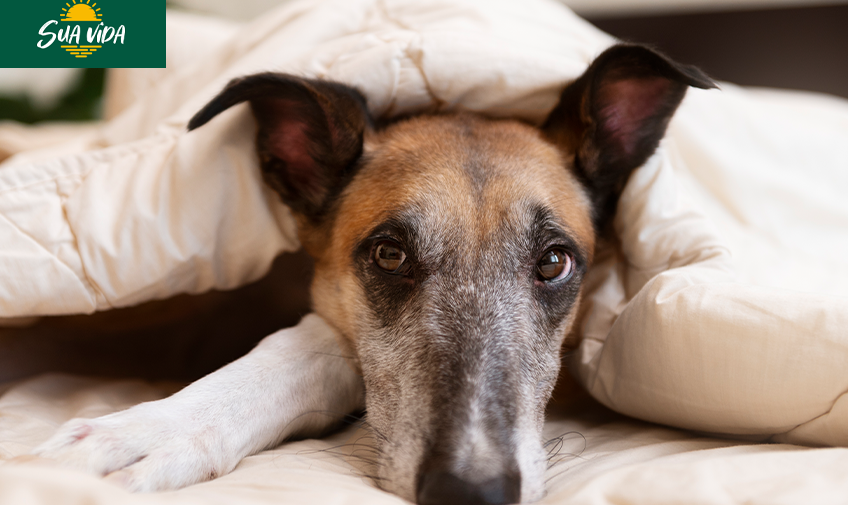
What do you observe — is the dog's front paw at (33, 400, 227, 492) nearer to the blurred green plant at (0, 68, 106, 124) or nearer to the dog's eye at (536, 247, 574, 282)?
the dog's eye at (536, 247, 574, 282)

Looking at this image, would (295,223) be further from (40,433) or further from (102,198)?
(40,433)

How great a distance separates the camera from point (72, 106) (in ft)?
15.8

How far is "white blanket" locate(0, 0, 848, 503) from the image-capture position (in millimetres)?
1175

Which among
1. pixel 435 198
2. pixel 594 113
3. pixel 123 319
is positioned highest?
pixel 594 113

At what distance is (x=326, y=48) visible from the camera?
1848 mm

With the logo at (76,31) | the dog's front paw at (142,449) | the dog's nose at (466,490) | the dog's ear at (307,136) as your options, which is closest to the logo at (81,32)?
Result: the logo at (76,31)

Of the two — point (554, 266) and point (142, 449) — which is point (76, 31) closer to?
point (142, 449)

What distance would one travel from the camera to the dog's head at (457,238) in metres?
1.19

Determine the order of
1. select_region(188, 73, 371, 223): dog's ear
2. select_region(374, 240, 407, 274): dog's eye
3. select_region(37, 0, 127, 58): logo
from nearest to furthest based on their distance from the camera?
select_region(374, 240, 407, 274): dog's eye → select_region(188, 73, 371, 223): dog's ear → select_region(37, 0, 127, 58): logo

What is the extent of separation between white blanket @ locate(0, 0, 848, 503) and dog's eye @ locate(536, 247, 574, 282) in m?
0.19

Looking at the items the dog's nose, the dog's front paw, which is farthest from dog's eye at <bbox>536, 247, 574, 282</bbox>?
the dog's front paw

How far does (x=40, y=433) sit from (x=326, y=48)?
1.36 metres

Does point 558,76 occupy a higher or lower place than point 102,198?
higher

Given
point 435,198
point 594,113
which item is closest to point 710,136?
point 594,113
